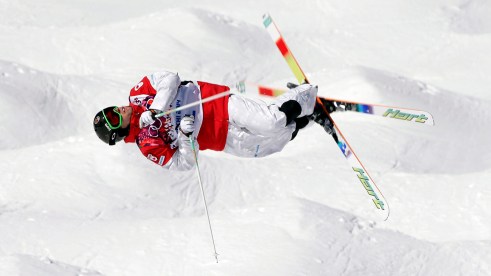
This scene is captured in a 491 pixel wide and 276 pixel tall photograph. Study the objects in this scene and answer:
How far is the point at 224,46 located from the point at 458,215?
5.63 metres

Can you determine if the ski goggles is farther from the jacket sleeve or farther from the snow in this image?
the snow

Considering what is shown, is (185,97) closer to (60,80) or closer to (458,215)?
(458,215)

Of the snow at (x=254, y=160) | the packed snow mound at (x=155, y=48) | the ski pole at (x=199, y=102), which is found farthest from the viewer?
the packed snow mound at (x=155, y=48)

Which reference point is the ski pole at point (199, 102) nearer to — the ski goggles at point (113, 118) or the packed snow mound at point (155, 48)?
the ski goggles at point (113, 118)

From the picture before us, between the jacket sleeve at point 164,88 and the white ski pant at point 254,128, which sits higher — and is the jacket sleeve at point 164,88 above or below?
above

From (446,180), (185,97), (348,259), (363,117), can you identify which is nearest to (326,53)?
(363,117)

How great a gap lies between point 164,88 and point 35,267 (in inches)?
87.1

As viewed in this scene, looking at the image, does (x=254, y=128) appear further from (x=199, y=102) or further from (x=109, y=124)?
(x=109, y=124)

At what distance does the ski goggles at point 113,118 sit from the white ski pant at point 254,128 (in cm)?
103

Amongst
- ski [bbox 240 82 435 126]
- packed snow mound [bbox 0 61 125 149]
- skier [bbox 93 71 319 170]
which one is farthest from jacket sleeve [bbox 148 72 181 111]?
packed snow mound [bbox 0 61 125 149]

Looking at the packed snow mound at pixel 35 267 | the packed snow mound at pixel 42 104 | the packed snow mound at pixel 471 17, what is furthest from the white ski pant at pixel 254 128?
the packed snow mound at pixel 471 17

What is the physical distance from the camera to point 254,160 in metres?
10.8

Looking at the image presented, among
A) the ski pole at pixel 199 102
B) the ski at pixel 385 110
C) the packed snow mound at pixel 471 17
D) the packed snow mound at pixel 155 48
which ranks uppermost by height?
the ski pole at pixel 199 102

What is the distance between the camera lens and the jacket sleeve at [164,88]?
7.14 meters
